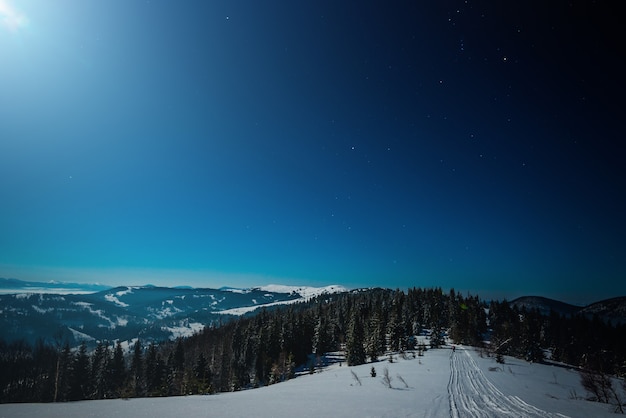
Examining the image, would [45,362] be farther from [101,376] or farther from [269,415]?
[269,415]

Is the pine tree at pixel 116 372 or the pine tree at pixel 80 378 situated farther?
the pine tree at pixel 116 372

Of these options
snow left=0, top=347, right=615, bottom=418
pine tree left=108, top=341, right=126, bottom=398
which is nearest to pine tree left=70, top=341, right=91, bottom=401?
pine tree left=108, top=341, right=126, bottom=398

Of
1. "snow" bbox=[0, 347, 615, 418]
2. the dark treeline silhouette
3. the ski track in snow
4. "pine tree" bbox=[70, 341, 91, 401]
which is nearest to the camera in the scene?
"snow" bbox=[0, 347, 615, 418]

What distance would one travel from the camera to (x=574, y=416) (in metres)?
14.0

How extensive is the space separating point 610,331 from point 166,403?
133m

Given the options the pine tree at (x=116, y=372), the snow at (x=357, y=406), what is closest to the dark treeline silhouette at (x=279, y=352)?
the pine tree at (x=116, y=372)

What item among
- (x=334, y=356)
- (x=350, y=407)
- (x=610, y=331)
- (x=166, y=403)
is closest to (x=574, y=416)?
(x=350, y=407)

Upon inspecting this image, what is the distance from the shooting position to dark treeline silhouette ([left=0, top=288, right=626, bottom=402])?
6066 cm

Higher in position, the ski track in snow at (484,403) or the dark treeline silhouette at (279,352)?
the ski track in snow at (484,403)

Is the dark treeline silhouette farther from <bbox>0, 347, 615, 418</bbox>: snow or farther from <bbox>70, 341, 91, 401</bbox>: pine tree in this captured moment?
<bbox>0, 347, 615, 418</bbox>: snow

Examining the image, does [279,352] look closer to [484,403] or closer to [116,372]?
[116,372]

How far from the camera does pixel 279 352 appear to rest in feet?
227

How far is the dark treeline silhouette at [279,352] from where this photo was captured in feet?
199

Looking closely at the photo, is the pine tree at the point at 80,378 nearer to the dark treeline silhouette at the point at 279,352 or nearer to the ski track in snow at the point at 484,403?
the dark treeline silhouette at the point at 279,352
